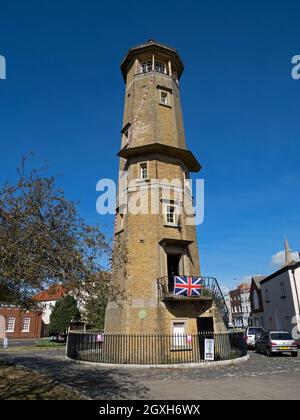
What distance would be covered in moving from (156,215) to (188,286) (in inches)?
177

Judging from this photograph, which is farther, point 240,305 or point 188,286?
point 240,305

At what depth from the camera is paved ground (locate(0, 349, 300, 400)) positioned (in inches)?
383

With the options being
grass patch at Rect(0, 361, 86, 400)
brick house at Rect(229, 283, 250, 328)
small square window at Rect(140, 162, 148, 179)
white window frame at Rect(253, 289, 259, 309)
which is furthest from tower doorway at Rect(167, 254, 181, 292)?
brick house at Rect(229, 283, 250, 328)

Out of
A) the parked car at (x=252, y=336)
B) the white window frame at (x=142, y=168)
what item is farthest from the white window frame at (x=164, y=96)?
the parked car at (x=252, y=336)

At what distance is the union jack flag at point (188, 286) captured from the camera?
18.0m

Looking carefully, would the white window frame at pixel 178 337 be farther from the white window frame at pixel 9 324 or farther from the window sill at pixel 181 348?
the white window frame at pixel 9 324

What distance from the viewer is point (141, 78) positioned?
78.5ft

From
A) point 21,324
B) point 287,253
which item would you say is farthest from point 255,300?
point 21,324

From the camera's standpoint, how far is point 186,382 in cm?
1194

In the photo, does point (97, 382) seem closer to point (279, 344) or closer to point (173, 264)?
point (173, 264)

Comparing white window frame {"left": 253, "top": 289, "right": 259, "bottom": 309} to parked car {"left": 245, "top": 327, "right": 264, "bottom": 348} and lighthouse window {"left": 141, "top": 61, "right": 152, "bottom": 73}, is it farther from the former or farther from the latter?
lighthouse window {"left": 141, "top": 61, "right": 152, "bottom": 73}

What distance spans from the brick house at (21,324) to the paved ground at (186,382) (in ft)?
134

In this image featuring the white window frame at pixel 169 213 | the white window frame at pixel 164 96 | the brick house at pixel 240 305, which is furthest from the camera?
the brick house at pixel 240 305

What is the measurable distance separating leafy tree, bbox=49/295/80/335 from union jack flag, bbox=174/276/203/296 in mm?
25975
